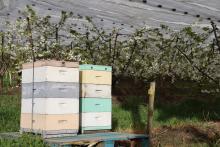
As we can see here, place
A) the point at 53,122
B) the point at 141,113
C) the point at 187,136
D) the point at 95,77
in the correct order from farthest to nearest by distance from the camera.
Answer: the point at 141,113, the point at 187,136, the point at 95,77, the point at 53,122

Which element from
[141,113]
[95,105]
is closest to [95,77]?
[95,105]

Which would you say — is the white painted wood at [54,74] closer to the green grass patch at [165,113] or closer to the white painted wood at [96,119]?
the white painted wood at [96,119]

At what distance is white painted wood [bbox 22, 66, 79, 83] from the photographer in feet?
27.4

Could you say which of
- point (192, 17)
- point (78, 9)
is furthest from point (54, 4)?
point (192, 17)

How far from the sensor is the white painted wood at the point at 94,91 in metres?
9.07

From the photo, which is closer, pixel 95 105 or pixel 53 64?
pixel 53 64

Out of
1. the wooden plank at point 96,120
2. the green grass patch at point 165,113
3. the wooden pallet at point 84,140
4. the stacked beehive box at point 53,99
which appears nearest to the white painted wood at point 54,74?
the stacked beehive box at point 53,99

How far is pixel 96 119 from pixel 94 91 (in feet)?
1.83

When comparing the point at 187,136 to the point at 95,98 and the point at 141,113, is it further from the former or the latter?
the point at 141,113

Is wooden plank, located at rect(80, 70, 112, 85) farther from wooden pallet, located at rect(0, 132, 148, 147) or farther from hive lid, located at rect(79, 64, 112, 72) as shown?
wooden pallet, located at rect(0, 132, 148, 147)

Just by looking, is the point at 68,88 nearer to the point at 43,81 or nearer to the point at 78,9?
the point at 43,81

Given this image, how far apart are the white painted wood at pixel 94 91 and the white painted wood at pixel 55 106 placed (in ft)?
1.31

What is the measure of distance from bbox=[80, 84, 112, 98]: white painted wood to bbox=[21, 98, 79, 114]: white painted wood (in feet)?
1.31

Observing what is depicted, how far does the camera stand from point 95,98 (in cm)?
921
